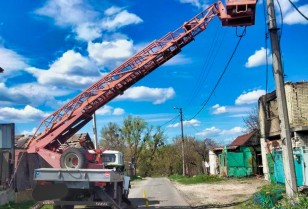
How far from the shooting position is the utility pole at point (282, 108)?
14297 millimetres

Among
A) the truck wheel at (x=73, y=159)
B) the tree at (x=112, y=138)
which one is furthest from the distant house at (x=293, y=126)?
the tree at (x=112, y=138)

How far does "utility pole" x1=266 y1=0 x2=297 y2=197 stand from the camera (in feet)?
46.9

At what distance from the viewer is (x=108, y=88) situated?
20656mm

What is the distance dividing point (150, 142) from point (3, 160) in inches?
2700

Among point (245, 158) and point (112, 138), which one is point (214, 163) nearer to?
point (245, 158)

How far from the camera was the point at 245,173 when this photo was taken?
3672 centimetres

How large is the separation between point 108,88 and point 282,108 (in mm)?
9069

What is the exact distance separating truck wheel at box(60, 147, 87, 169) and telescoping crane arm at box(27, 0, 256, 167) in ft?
19.1

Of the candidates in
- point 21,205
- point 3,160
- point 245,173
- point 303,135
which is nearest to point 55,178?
point 21,205

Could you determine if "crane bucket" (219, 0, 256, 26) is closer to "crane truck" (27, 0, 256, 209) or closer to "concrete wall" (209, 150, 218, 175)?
"crane truck" (27, 0, 256, 209)

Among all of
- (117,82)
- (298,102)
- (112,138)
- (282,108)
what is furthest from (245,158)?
(112,138)

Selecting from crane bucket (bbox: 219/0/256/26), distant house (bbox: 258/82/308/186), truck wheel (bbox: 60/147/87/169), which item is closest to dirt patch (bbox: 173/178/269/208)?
distant house (bbox: 258/82/308/186)

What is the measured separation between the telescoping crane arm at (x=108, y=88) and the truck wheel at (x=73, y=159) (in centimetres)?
583

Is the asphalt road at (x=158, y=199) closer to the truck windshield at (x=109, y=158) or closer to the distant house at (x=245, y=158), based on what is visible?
the truck windshield at (x=109, y=158)
